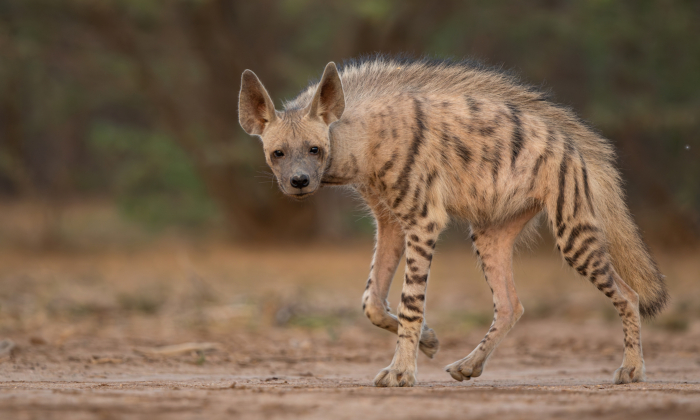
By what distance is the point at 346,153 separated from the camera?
5.22m

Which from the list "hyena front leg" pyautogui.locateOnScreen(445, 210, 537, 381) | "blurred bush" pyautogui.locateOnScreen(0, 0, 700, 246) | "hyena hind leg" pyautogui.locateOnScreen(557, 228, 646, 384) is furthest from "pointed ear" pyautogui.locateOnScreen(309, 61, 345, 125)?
"blurred bush" pyautogui.locateOnScreen(0, 0, 700, 246)

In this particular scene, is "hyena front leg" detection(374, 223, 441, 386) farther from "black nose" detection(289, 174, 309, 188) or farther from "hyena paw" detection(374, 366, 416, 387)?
"black nose" detection(289, 174, 309, 188)

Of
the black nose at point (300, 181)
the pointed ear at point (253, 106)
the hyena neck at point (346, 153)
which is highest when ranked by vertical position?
the pointed ear at point (253, 106)

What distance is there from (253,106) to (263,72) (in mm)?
10130

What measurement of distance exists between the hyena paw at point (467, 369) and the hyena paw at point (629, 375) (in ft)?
2.61

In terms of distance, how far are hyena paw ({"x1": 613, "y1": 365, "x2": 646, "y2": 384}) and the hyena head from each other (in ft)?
6.95

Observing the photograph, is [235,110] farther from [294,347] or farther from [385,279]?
[385,279]

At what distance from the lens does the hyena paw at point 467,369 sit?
511cm

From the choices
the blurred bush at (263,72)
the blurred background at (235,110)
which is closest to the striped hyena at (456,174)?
the blurred background at (235,110)

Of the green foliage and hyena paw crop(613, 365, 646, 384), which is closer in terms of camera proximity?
hyena paw crop(613, 365, 646, 384)

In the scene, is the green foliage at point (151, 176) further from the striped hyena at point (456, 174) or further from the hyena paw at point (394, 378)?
the hyena paw at point (394, 378)

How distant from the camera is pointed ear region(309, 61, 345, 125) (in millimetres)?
5180

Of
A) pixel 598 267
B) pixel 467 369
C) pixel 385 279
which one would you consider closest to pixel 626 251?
pixel 598 267

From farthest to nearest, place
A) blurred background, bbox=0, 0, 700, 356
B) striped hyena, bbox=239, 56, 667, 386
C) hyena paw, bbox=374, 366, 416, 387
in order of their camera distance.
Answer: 1. blurred background, bbox=0, 0, 700, 356
2. striped hyena, bbox=239, 56, 667, 386
3. hyena paw, bbox=374, 366, 416, 387
